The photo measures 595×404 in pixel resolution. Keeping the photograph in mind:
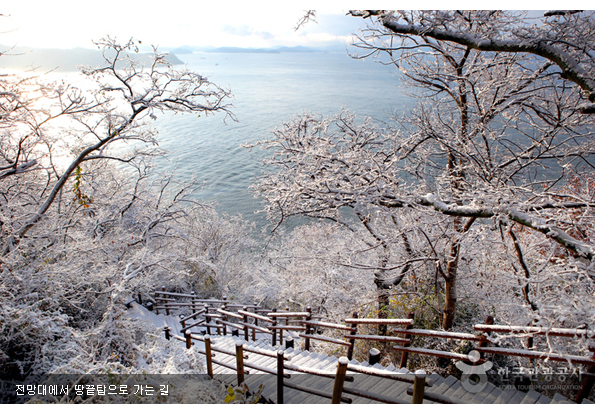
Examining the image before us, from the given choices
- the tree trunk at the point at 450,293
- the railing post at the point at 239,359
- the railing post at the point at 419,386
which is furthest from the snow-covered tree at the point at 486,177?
the railing post at the point at 239,359

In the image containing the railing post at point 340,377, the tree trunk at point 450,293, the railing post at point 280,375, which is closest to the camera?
the railing post at point 340,377

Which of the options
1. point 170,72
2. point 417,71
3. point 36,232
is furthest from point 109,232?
point 417,71

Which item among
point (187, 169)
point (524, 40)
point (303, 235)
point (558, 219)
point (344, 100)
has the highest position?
point (344, 100)

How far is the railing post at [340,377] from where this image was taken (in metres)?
3.73

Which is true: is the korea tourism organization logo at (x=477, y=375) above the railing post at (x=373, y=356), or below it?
→ above

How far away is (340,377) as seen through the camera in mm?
3773

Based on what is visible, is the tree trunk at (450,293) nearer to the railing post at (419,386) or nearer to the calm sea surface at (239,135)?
the railing post at (419,386)

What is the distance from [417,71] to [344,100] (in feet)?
188

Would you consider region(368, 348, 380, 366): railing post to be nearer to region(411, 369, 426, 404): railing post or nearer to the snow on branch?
region(411, 369, 426, 404): railing post

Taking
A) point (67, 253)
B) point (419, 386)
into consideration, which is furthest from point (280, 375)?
point (67, 253)

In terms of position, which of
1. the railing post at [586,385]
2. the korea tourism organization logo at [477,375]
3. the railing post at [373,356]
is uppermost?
the railing post at [586,385]

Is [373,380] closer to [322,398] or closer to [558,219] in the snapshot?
[322,398]

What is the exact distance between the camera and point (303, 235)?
81.9ft

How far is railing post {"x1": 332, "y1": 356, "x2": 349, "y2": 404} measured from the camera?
12.2ft
